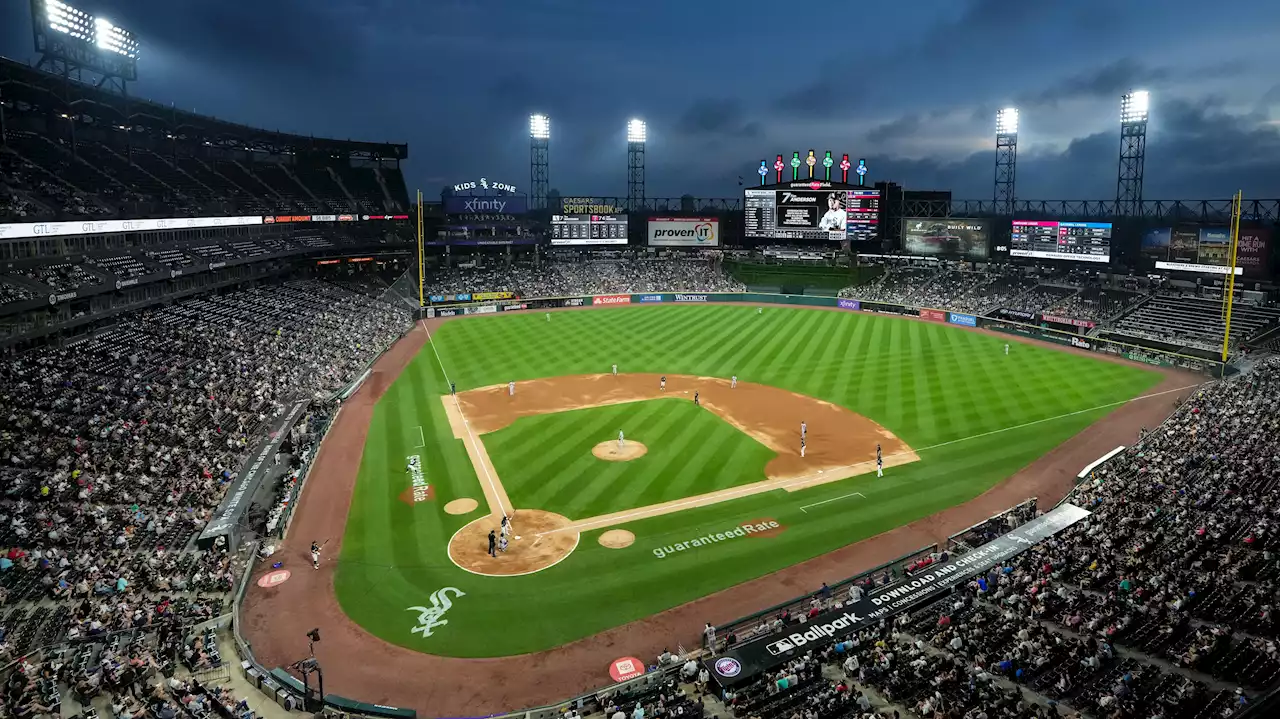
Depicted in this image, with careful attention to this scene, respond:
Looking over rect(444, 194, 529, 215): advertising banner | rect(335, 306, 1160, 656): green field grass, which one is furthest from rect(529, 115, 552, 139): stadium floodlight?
rect(335, 306, 1160, 656): green field grass

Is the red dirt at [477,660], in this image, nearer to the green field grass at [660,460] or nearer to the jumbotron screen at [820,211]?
the green field grass at [660,460]

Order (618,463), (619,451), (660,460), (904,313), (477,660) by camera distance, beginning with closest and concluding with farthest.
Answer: (477,660)
(618,463)
(660,460)
(619,451)
(904,313)

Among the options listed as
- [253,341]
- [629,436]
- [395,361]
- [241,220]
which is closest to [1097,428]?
[629,436]

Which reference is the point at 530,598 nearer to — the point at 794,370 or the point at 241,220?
the point at 794,370

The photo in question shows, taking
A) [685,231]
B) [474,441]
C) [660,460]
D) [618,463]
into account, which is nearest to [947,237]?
[685,231]

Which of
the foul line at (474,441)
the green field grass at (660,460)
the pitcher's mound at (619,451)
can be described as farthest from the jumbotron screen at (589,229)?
the pitcher's mound at (619,451)

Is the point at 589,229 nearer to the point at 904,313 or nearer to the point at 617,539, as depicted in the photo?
the point at 904,313
